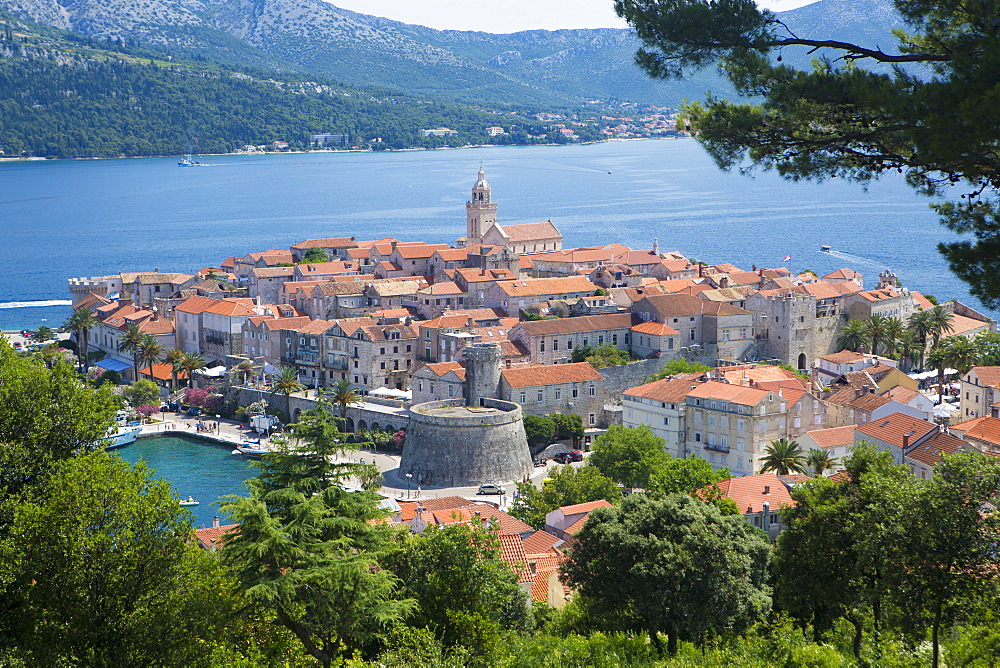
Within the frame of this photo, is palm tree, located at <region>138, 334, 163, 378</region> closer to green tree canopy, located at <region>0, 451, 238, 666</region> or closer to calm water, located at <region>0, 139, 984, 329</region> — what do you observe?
calm water, located at <region>0, 139, 984, 329</region>

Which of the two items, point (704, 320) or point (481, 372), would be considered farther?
point (704, 320)

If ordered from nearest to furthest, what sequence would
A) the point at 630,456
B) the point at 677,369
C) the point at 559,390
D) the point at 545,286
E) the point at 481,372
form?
the point at 630,456 → the point at 481,372 → the point at 559,390 → the point at 677,369 → the point at 545,286

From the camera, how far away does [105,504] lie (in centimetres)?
1753

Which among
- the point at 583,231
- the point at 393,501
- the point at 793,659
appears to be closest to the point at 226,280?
the point at 393,501

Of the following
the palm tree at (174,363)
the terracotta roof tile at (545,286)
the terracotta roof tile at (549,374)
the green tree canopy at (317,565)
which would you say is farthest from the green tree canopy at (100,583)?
the terracotta roof tile at (545,286)

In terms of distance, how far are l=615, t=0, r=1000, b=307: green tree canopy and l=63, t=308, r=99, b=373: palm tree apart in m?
61.4

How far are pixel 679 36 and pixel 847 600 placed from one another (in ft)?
42.7

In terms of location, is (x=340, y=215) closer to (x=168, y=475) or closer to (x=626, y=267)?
(x=626, y=267)

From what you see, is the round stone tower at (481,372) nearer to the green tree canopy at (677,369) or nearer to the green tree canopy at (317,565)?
the green tree canopy at (677,369)

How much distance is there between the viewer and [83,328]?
2894 inches

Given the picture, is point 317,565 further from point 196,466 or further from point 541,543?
point 196,466

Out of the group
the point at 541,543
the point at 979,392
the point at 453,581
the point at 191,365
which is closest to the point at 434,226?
the point at 191,365

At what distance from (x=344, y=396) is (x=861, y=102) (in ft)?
145

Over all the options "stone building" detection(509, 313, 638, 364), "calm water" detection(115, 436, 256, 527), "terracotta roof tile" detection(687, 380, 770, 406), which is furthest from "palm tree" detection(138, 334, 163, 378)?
"terracotta roof tile" detection(687, 380, 770, 406)
